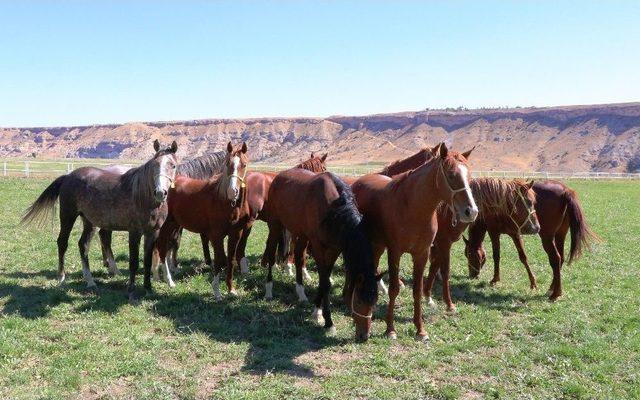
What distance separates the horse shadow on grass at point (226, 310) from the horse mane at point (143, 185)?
1.53 metres

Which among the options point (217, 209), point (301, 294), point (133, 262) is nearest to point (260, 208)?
point (217, 209)

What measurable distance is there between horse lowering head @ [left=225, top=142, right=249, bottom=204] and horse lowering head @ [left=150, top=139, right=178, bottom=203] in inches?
33.7

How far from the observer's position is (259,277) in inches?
351

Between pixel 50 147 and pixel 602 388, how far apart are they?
16255 cm

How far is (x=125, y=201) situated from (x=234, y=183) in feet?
6.35

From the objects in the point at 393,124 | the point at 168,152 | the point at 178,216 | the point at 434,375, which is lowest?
the point at 434,375

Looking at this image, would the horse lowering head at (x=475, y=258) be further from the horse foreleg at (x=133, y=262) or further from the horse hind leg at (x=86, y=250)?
the horse hind leg at (x=86, y=250)

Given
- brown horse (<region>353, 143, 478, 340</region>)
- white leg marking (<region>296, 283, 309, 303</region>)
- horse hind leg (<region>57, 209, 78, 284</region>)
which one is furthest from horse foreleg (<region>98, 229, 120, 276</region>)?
brown horse (<region>353, 143, 478, 340</region>)

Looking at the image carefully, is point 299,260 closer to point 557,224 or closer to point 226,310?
point 226,310

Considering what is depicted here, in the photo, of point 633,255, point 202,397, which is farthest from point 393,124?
point 202,397

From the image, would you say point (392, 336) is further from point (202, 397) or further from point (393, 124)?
point (393, 124)

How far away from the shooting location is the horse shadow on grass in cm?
585

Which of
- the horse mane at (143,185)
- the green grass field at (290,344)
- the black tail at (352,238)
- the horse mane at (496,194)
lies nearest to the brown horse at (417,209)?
the black tail at (352,238)

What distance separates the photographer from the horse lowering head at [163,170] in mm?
7039
